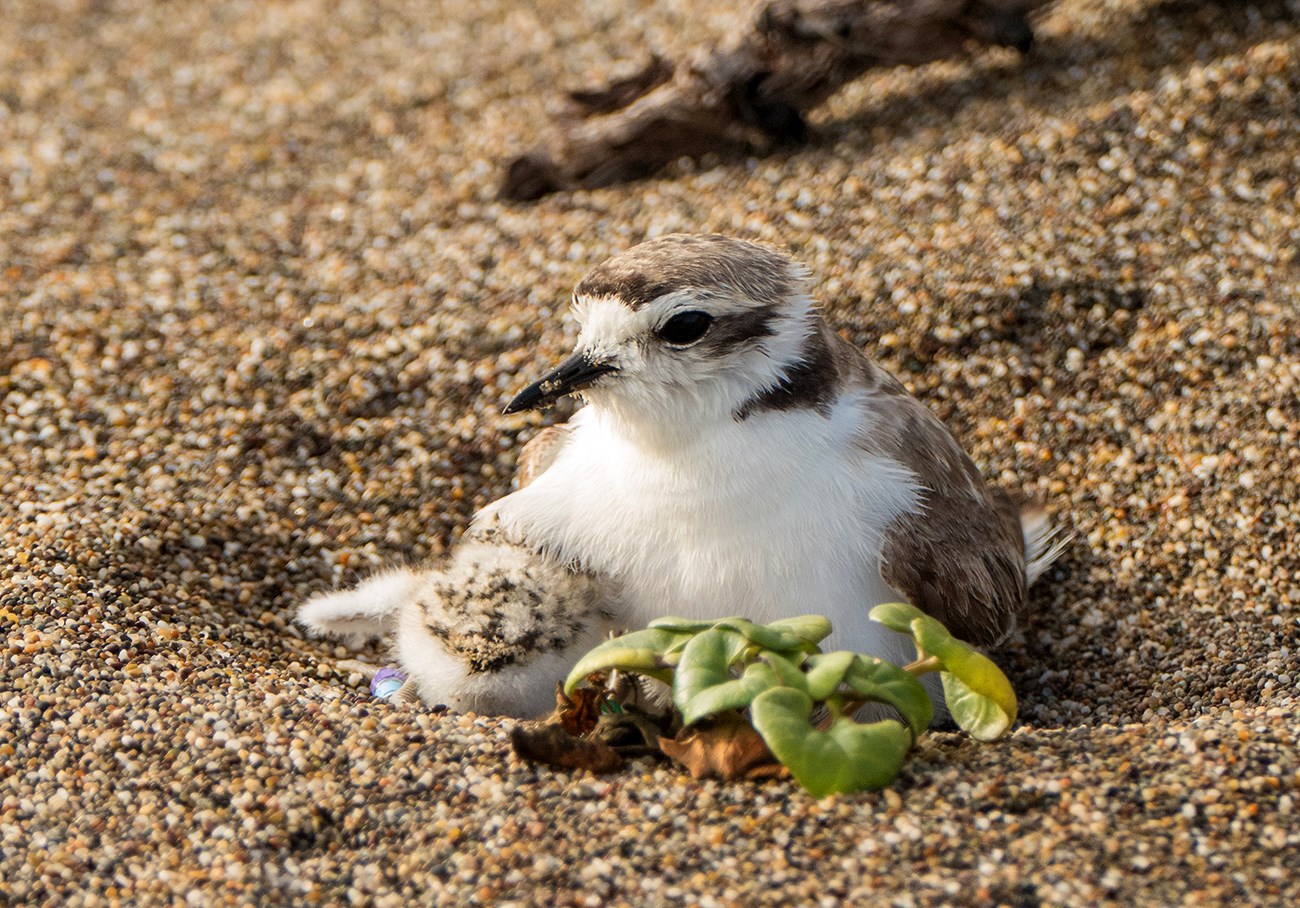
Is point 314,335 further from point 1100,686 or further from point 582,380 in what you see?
point 1100,686

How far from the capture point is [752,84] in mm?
5707

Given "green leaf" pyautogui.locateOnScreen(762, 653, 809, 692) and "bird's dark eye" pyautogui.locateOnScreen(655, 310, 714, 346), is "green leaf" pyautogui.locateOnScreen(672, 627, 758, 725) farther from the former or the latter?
"bird's dark eye" pyautogui.locateOnScreen(655, 310, 714, 346)

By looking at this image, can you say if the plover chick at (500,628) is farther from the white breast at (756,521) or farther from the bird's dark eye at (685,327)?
the bird's dark eye at (685,327)

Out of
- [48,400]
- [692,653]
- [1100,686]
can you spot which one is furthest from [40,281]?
[1100,686]

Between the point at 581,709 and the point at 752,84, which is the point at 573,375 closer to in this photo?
the point at 581,709

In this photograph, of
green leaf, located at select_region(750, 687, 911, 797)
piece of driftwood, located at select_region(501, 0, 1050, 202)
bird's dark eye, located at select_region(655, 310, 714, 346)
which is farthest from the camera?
piece of driftwood, located at select_region(501, 0, 1050, 202)

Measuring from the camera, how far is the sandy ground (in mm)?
3029

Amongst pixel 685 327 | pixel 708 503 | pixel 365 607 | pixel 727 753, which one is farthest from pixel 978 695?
pixel 365 607

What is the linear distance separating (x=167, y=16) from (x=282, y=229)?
269 centimetres

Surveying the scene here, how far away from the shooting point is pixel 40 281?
557 cm

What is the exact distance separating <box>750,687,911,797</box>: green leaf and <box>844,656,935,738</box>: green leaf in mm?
71

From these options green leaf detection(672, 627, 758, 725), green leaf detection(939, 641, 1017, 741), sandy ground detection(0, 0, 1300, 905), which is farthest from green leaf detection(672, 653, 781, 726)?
green leaf detection(939, 641, 1017, 741)

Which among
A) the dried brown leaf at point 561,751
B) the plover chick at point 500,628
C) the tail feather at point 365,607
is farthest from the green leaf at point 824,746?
the tail feather at point 365,607

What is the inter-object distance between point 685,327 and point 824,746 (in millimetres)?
1097
